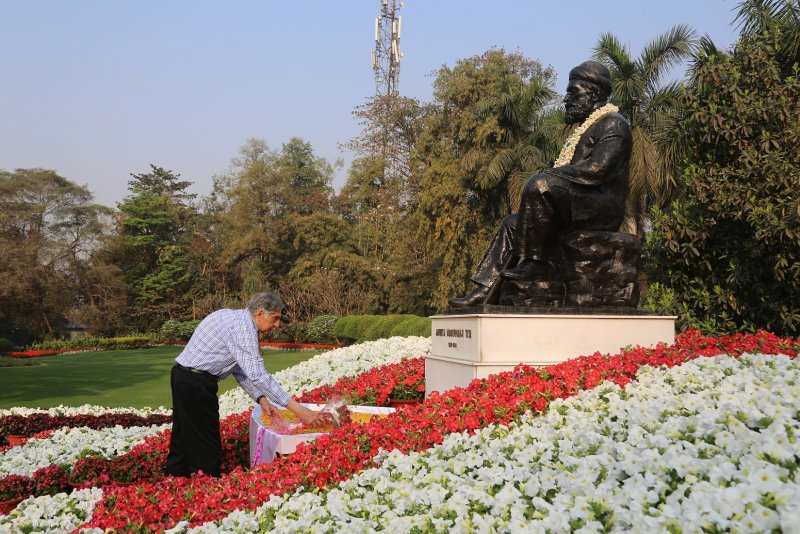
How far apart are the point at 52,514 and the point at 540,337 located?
11.1 ft

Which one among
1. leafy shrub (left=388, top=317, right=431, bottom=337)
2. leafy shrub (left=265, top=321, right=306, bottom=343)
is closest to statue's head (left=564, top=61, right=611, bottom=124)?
leafy shrub (left=388, top=317, right=431, bottom=337)

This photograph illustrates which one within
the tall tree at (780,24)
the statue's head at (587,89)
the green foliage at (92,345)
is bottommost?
the green foliage at (92,345)

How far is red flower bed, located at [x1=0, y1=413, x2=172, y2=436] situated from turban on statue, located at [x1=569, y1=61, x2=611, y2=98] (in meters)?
5.42

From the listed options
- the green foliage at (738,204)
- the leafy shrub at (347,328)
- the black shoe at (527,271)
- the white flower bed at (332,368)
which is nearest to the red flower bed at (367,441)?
the black shoe at (527,271)

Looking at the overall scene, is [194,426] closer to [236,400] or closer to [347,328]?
[236,400]

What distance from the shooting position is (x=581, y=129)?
20.8ft

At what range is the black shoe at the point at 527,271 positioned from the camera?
5.98 metres

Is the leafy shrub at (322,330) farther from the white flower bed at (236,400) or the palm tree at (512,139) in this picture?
the white flower bed at (236,400)

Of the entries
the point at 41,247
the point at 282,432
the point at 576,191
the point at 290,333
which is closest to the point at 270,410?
the point at 282,432

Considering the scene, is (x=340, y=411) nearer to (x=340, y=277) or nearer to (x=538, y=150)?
(x=538, y=150)

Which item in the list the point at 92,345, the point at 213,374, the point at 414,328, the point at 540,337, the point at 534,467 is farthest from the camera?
the point at 92,345

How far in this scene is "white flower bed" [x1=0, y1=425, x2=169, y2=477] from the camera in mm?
5855

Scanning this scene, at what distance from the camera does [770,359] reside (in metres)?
4.00

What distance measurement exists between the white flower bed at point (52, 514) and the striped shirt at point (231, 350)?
94cm
